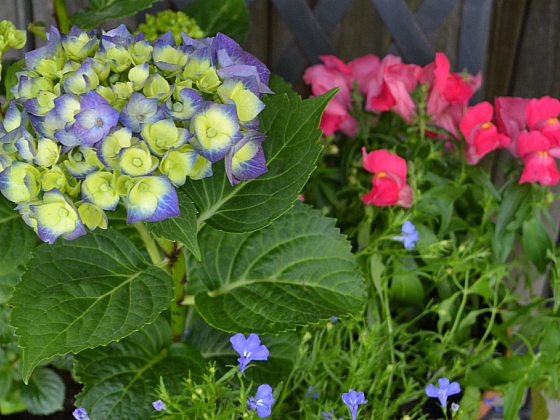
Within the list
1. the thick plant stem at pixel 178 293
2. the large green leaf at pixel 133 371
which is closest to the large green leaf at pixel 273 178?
the thick plant stem at pixel 178 293

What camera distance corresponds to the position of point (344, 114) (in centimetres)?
88

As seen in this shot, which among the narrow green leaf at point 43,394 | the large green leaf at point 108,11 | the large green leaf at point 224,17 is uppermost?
the large green leaf at point 108,11

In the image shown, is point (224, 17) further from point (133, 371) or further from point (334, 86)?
point (133, 371)

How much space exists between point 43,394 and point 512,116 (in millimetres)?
718

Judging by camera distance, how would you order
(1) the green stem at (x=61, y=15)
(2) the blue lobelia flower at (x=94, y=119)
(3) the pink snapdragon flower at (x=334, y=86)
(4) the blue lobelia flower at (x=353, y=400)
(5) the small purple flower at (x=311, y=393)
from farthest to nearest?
(3) the pink snapdragon flower at (x=334, y=86), (1) the green stem at (x=61, y=15), (5) the small purple flower at (x=311, y=393), (4) the blue lobelia flower at (x=353, y=400), (2) the blue lobelia flower at (x=94, y=119)

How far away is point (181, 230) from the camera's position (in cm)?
48

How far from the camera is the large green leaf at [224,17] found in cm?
85

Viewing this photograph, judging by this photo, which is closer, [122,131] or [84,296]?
[122,131]

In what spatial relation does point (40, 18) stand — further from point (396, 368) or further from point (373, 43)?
point (396, 368)

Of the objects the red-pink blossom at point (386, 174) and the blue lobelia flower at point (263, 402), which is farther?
the red-pink blossom at point (386, 174)

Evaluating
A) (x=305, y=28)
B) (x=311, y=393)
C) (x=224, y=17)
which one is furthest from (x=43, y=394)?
(x=305, y=28)

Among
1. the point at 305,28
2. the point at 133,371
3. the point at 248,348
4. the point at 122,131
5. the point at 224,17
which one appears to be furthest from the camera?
the point at 305,28

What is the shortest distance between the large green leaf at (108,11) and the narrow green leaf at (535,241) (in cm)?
55

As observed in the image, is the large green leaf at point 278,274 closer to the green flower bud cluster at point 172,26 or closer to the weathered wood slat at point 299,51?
the green flower bud cluster at point 172,26
